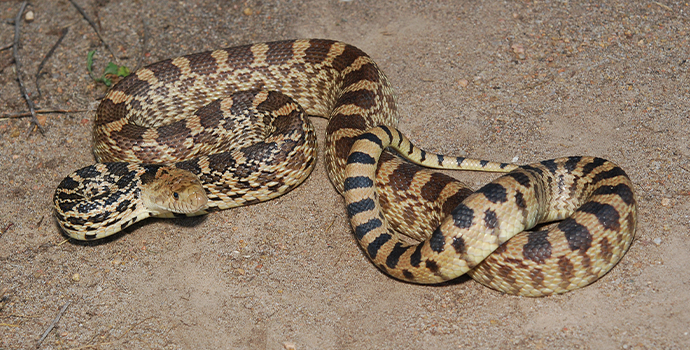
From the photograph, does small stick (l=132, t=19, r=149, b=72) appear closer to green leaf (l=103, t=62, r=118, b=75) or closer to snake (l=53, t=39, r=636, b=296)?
green leaf (l=103, t=62, r=118, b=75)

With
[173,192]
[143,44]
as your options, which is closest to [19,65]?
[143,44]

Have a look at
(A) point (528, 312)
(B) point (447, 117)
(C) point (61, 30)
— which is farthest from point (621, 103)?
(C) point (61, 30)

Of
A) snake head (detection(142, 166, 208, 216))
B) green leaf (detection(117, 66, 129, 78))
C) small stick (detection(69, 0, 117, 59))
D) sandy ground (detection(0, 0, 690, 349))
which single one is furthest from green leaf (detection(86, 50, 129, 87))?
snake head (detection(142, 166, 208, 216))

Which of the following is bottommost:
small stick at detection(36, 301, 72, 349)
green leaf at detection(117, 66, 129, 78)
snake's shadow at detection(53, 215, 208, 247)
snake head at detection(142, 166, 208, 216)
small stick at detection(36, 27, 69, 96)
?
small stick at detection(36, 301, 72, 349)

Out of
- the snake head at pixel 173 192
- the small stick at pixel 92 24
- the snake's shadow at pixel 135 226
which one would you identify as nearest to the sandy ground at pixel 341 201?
the snake's shadow at pixel 135 226

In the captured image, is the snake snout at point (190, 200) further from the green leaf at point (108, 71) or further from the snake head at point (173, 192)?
the green leaf at point (108, 71)

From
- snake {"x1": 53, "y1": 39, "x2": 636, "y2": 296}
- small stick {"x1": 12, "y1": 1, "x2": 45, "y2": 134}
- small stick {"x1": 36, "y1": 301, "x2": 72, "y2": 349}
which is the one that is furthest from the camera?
small stick {"x1": 12, "y1": 1, "x2": 45, "y2": 134}

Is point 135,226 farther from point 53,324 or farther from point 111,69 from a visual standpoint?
point 111,69
